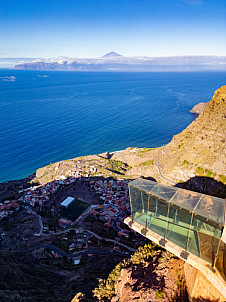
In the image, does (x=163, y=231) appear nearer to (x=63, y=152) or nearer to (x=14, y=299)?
(x=14, y=299)

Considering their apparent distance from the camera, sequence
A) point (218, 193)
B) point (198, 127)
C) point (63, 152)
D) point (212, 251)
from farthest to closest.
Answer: point (63, 152), point (198, 127), point (218, 193), point (212, 251)

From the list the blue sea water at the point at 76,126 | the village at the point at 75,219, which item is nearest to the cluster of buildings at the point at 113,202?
the village at the point at 75,219

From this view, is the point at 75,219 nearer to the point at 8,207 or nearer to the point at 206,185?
the point at 8,207

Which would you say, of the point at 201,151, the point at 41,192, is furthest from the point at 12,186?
the point at 201,151

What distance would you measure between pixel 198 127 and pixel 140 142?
44.7 m

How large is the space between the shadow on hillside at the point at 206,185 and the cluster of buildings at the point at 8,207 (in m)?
35.5

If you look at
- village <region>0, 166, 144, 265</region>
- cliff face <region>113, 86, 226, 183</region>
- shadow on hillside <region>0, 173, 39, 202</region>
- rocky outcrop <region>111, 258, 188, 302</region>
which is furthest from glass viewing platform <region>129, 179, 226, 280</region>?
shadow on hillside <region>0, 173, 39, 202</region>

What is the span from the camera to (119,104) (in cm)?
13762

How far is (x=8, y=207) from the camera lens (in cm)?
4309

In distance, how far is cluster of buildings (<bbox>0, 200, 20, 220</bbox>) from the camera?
133 ft

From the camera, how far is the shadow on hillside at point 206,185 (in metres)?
28.1

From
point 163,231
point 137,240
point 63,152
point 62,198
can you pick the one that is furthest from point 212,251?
point 63,152

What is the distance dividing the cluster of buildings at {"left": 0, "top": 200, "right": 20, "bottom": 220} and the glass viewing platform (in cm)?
3911

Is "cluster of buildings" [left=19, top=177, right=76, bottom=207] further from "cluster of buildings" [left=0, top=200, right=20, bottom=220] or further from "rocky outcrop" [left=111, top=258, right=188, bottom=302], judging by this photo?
"rocky outcrop" [left=111, top=258, right=188, bottom=302]
